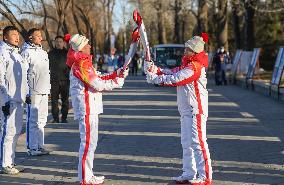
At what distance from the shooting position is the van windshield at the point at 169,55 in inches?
1358

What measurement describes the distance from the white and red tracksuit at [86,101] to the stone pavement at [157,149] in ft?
1.58

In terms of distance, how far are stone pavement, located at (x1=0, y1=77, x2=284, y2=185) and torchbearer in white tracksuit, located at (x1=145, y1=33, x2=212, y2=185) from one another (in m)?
0.47

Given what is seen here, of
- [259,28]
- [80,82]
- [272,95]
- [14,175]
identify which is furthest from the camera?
[259,28]

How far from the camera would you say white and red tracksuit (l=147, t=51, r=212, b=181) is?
8125mm

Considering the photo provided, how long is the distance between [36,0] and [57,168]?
22.6 metres

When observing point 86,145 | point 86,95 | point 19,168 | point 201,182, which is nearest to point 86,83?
point 86,95

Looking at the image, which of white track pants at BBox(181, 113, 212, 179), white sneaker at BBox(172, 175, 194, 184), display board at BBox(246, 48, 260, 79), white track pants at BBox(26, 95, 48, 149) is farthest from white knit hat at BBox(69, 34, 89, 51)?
display board at BBox(246, 48, 260, 79)

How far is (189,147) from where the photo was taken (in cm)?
837

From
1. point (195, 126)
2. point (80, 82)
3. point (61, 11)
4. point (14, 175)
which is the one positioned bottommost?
point (14, 175)

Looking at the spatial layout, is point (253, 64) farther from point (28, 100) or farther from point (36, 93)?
point (28, 100)

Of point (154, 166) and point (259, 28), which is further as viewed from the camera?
Result: point (259, 28)

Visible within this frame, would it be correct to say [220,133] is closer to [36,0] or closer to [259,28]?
[36,0]

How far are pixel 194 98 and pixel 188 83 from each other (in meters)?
0.22

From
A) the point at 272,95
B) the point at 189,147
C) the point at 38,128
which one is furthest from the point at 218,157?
the point at 272,95
